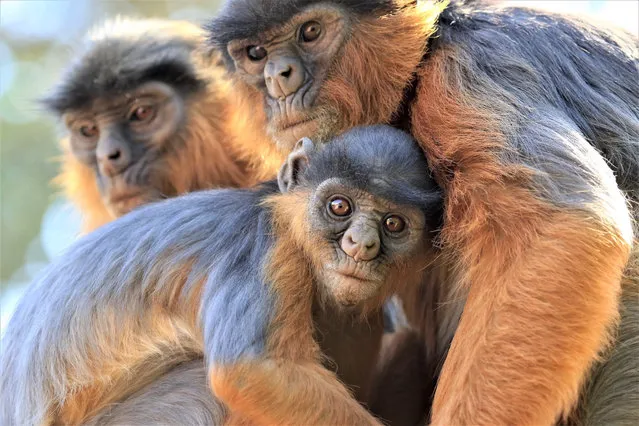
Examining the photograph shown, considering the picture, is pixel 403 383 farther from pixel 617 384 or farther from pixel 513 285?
pixel 513 285

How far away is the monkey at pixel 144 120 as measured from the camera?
8.13m

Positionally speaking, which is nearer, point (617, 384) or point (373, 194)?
point (617, 384)

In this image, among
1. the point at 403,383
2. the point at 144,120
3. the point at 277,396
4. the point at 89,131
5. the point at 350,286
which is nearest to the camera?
the point at 277,396

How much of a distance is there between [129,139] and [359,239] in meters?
3.42

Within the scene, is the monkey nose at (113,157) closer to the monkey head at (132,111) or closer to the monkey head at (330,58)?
the monkey head at (132,111)

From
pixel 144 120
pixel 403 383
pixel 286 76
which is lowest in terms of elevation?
pixel 403 383

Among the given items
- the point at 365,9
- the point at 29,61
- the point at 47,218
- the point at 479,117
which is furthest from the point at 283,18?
the point at 29,61

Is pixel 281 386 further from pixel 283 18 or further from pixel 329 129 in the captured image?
pixel 283 18

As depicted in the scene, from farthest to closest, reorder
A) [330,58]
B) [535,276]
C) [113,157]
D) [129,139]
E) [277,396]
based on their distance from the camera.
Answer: [129,139] < [113,157] < [330,58] < [277,396] < [535,276]

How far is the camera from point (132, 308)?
6.11m

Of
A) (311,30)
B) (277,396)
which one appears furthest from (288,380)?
(311,30)

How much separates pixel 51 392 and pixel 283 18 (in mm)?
2923

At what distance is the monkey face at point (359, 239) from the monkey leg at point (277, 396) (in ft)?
1.98

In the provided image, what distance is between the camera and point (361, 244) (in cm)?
555
